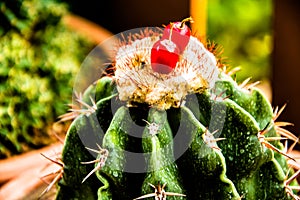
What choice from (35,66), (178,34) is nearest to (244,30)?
(35,66)

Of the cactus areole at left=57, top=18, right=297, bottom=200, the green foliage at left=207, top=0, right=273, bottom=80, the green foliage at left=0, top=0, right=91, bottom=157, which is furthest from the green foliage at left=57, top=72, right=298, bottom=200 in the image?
the green foliage at left=207, top=0, right=273, bottom=80

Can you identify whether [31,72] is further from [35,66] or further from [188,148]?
[188,148]

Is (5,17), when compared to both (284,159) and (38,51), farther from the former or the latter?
(284,159)

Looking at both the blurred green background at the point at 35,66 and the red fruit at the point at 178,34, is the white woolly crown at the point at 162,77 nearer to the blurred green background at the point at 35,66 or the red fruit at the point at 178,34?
the red fruit at the point at 178,34

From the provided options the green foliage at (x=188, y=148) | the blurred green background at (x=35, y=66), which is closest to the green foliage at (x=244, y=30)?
the blurred green background at (x=35, y=66)

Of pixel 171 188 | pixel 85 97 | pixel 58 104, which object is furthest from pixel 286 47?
pixel 171 188

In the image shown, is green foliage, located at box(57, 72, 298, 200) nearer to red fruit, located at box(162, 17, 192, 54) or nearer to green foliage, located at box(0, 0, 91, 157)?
red fruit, located at box(162, 17, 192, 54)
